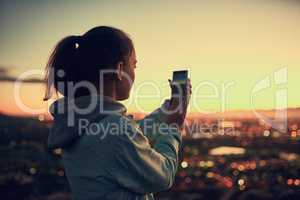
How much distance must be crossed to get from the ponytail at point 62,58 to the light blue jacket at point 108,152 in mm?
45

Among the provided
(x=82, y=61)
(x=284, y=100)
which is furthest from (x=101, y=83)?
(x=284, y=100)

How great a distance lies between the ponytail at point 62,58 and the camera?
2.57 ft

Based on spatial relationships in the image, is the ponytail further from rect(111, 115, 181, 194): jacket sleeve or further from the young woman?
rect(111, 115, 181, 194): jacket sleeve

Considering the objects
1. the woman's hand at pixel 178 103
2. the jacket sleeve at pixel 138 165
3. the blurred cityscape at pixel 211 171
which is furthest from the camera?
the blurred cityscape at pixel 211 171

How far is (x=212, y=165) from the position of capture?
14039 mm

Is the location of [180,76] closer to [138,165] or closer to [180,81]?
[180,81]

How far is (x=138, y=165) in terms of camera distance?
0.72 metres

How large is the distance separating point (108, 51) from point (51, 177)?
10.5m

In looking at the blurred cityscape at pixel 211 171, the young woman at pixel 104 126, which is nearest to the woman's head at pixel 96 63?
the young woman at pixel 104 126

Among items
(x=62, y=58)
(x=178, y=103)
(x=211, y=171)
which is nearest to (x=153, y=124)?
(x=178, y=103)

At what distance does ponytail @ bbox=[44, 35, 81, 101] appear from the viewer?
78cm

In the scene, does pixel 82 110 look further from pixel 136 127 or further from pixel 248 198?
pixel 248 198

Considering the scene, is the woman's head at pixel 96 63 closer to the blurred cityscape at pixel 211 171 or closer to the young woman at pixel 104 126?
the young woman at pixel 104 126

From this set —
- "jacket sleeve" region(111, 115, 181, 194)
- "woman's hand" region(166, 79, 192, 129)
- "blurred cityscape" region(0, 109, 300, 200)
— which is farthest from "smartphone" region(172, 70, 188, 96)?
"blurred cityscape" region(0, 109, 300, 200)
